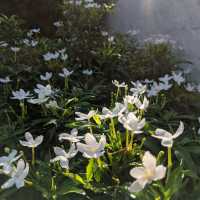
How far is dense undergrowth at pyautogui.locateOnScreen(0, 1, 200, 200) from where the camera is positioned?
1.61 m

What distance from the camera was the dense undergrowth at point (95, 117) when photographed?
161cm

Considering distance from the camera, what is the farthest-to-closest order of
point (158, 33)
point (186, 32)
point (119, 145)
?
point (158, 33) → point (186, 32) → point (119, 145)

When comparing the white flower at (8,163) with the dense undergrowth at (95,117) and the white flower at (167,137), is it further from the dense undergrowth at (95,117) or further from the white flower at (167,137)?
the white flower at (167,137)

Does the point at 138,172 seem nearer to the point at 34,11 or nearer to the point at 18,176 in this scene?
the point at 18,176

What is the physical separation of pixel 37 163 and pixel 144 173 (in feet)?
2.47

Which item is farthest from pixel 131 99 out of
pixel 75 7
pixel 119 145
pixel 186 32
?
pixel 75 7

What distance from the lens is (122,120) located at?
5.42ft

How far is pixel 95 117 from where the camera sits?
2037mm

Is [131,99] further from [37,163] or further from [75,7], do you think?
[75,7]

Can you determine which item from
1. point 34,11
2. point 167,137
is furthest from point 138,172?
point 34,11

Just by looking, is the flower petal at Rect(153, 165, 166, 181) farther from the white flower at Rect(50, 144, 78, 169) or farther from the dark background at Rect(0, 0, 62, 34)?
the dark background at Rect(0, 0, 62, 34)

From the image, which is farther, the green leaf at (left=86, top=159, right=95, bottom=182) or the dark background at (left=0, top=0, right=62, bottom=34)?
the dark background at (left=0, top=0, right=62, bottom=34)

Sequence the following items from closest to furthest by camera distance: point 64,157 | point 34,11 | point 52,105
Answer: point 64,157 → point 52,105 → point 34,11

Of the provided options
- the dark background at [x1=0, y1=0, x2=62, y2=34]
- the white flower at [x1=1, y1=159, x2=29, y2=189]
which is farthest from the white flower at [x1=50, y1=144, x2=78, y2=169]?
the dark background at [x1=0, y1=0, x2=62, y2=34]
